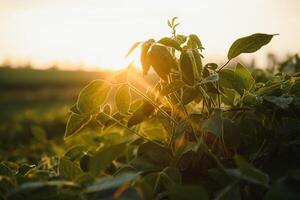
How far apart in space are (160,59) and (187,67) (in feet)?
0.24

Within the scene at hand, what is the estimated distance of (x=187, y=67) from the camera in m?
0.92

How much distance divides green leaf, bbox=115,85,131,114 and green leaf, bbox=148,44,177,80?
0.68 ft

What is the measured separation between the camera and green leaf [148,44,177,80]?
0.88m

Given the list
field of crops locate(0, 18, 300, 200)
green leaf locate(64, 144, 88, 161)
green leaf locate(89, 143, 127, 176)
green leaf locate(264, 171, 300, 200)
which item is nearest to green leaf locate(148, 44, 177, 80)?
field of crops locate(0, 18, 300, 200)

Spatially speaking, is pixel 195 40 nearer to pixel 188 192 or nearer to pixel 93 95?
pixel 93 95

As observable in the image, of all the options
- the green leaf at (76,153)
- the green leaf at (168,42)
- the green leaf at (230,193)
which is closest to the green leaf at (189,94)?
the green leaf at (168,42)

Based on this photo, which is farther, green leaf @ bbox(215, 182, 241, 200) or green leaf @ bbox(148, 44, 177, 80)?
green leaf @ bbox(148, 44, 177, 80)

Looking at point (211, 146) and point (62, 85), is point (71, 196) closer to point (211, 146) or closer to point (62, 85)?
point (211, 146)

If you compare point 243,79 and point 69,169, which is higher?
point 243,79

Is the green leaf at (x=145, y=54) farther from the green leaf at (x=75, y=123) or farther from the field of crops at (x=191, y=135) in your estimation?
the green leaf at (x=75, y=123)

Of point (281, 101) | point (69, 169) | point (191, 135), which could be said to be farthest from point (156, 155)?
point (281, 101)

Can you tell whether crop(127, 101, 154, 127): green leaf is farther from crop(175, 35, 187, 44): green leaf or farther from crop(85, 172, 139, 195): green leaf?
crop(85, 172, 139, 195): green leaf

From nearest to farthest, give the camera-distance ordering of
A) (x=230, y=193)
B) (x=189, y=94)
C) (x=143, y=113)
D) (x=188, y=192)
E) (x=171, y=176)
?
(x=188, y=192), (x=230, y=193), (x=171, y=176), (x=189, y=94), (x=143, y=113)

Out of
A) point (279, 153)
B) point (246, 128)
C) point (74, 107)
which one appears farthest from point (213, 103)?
point (74, 107)
